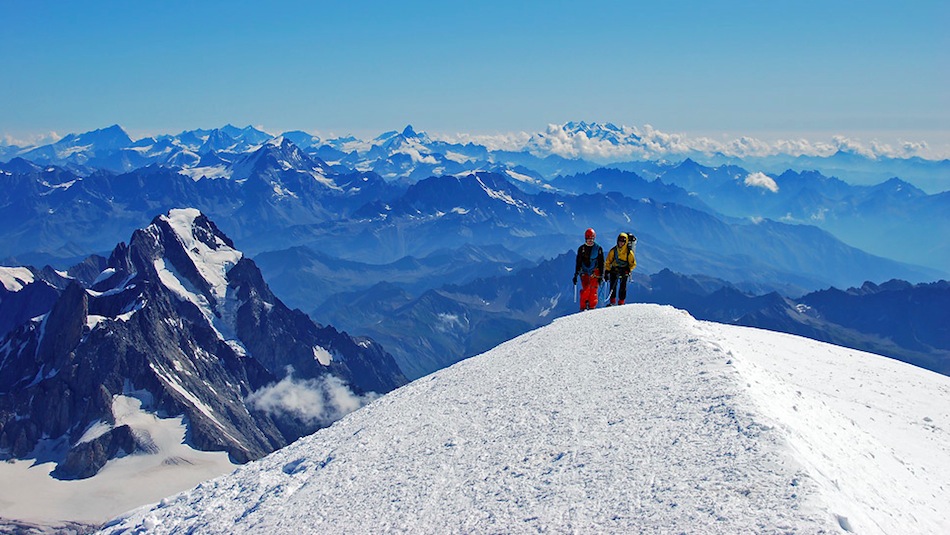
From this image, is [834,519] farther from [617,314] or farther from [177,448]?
[177,448]

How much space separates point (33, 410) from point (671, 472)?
762 ft

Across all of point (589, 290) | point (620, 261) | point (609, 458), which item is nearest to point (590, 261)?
point (620, 261)

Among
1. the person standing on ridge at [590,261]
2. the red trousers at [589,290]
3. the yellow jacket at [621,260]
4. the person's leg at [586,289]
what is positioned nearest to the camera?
the person standing on ridge at [590,261]

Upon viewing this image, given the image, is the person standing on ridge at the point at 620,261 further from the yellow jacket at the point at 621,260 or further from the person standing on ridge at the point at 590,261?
the person standing on ridge at the point at 590,261

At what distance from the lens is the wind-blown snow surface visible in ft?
41.1

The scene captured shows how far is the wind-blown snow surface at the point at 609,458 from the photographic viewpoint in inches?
493

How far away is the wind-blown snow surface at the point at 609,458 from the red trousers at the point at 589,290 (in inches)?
299

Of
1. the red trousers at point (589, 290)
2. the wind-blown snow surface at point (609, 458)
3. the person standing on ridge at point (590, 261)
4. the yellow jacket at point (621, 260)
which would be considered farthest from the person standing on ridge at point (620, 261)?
the wind-blown snow surface at point (609, 458)

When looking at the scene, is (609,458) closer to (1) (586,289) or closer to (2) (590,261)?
(2) (590,261)

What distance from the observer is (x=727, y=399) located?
53.8 ft

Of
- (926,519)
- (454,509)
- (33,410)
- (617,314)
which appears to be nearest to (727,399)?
(926,519)

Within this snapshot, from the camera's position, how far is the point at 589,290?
3316cm

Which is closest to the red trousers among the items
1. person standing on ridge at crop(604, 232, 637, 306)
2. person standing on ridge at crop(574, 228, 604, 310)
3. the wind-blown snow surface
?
person standing on ridge at crop(574, 228, 604, 310)

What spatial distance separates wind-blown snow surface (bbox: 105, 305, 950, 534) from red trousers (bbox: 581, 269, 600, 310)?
7.58m
